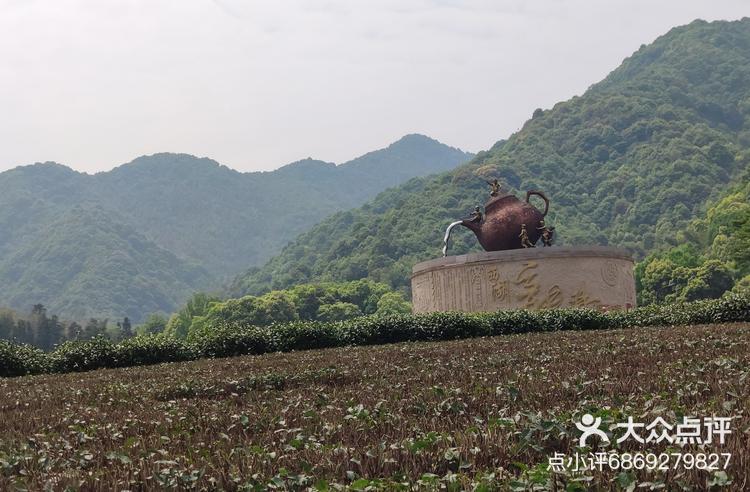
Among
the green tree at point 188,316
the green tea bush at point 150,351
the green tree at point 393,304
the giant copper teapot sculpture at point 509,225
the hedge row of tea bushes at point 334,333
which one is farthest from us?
the green tree at point 188,316

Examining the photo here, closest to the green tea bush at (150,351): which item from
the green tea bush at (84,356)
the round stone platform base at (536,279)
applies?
the green tea bush at (84,356)

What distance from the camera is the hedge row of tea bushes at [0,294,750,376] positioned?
72.9 feet

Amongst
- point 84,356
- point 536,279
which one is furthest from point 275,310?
point 84,356

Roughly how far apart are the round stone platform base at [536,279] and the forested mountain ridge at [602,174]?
182ft

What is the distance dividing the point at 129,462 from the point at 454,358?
383 inches

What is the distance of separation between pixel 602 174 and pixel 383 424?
110336 mm

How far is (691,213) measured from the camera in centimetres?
9444

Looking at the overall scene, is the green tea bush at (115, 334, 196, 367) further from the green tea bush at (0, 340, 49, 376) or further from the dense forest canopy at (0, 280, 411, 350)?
the dense forest canopy at (0, 280, 411, 350)

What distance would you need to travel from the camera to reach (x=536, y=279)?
31.2 m

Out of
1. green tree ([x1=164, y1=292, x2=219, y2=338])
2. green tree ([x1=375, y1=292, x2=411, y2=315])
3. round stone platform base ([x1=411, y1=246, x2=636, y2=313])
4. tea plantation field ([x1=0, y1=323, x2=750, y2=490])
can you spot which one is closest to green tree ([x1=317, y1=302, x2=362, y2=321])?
green tree ([x1=375, y1=292, x2=411, y2=315])

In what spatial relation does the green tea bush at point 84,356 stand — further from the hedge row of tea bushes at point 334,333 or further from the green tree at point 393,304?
the green tree at point 393,304

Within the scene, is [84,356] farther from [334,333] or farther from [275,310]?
[275,310]

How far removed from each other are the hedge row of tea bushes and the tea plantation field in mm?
8516

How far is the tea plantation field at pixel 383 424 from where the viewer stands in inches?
195
